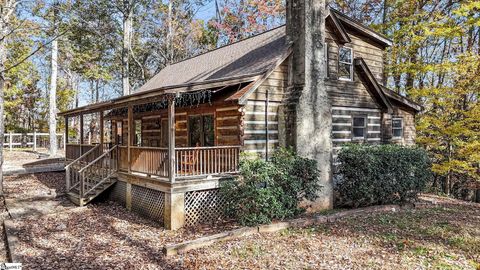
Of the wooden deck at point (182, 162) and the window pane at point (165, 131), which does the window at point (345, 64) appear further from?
the window pane at point (165, 131)

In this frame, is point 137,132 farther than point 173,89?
Yes

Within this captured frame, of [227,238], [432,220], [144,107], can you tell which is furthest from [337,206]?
[144,107]

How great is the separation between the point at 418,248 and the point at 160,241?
5951 mm

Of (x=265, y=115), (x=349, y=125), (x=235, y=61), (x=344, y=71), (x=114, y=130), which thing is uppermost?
(x=235, y=61)

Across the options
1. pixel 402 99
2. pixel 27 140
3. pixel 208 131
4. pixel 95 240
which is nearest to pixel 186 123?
pixel 208 131

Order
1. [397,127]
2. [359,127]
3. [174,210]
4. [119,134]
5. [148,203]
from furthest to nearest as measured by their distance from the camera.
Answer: [119,134]
[397,127]
[359,127]
[148,203]
[174,210]

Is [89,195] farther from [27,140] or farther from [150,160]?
[27,140]

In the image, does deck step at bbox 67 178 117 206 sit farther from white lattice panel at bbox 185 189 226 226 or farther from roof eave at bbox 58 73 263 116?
white lattice panel at bbox 185 189 226 226

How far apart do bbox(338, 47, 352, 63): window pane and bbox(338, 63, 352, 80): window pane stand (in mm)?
236

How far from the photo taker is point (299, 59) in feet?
37.4

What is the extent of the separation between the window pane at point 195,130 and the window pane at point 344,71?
6.04m

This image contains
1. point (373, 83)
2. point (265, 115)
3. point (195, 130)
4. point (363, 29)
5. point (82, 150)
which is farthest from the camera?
point (82, 150)

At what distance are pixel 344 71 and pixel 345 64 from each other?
1.03 feet

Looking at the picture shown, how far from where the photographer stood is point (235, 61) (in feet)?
48.1
